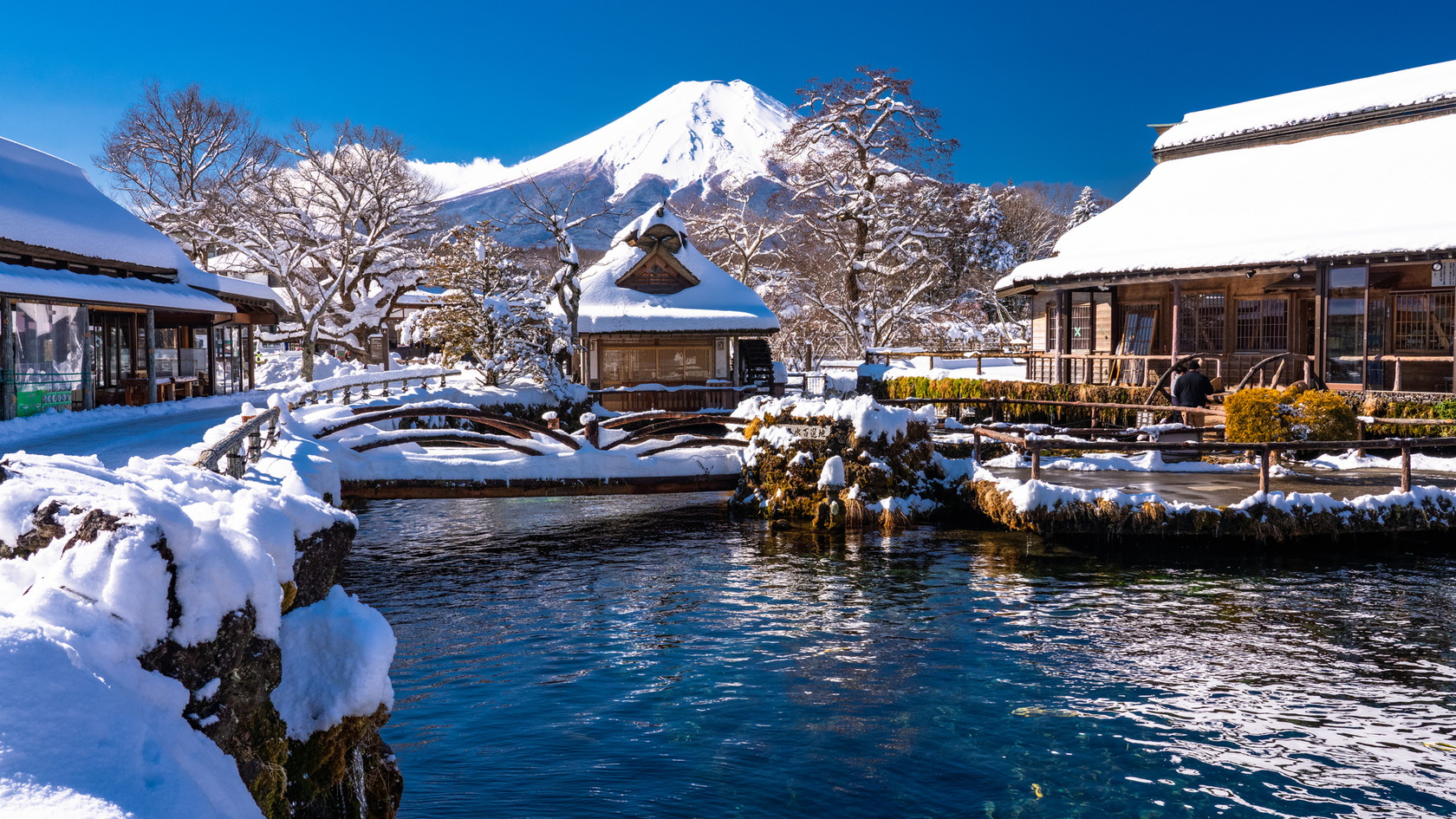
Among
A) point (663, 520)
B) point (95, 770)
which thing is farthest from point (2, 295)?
point (95, 770)

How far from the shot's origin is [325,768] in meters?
4.44

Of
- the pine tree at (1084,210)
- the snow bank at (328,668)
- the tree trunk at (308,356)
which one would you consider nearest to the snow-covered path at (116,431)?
the snow bank at (328,668)

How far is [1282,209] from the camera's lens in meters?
25.3

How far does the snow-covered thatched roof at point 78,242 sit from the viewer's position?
18.9 m

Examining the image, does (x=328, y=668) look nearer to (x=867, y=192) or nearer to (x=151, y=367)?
(x=151, y=367)

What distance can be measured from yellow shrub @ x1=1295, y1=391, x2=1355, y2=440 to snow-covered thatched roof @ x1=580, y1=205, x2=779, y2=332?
633 inches

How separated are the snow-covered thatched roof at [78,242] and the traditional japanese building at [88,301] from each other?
38 mm

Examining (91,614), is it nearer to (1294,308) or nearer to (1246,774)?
(1246,774)

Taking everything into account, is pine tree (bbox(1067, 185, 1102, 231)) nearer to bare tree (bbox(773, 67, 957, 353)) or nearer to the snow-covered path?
bare tree (bbox(773, 67, 957, 353))

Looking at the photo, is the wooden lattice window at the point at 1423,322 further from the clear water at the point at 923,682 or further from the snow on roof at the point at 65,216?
the snow on roof at the point at 65,216

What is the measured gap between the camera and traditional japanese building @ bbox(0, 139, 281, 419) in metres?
18.9

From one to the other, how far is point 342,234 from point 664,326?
56.7 feet

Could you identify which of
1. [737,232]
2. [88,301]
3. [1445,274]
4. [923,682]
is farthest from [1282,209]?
[88,301]

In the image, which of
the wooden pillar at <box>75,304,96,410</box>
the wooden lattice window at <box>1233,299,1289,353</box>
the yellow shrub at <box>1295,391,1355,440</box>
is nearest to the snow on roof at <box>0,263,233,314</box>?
the wooden pillar at <box>75,304,96,410</box>
